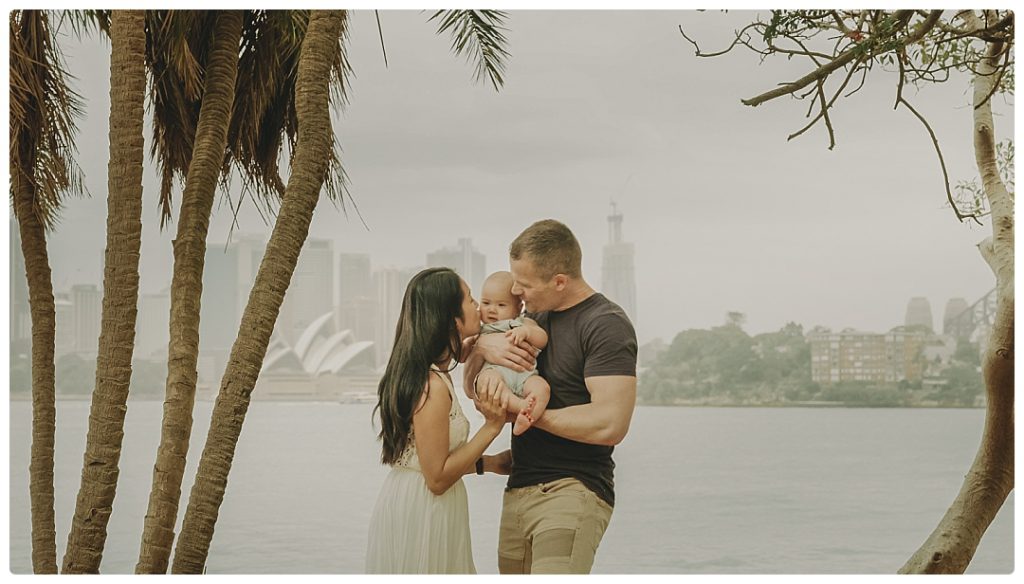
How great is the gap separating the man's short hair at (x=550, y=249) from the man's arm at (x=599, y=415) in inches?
18.9

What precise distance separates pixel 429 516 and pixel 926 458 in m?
9.86

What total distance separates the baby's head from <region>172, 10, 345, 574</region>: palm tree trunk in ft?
3.41

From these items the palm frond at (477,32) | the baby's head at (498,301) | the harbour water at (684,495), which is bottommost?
the harbour water at (684,495)

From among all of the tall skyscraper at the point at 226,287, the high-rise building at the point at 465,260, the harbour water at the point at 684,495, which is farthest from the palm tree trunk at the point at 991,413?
the harbour water at the point at 684,495

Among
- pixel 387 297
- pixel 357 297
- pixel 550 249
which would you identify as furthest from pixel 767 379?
pixel 550 249

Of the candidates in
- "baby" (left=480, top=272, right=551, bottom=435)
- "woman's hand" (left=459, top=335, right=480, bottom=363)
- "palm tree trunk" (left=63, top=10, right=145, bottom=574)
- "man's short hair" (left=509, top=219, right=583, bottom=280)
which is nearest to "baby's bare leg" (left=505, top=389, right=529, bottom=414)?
"baby" (left=480, top=272, right=551, bottom=435)

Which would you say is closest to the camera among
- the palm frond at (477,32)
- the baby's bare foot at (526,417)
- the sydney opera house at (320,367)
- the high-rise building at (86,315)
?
the baby's bare foot at (526,417)

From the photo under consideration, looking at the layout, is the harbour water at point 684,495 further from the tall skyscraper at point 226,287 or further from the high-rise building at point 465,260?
the high-rise building at point 465,260

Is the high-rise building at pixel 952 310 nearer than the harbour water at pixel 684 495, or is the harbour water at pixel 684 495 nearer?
the high-rise building at pixel 952 310

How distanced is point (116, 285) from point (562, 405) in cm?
234

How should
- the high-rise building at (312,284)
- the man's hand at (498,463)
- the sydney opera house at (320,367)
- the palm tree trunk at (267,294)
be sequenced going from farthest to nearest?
the sydney opera house at (320,367) → the high-rise building at (312,284) → the palm tree trunk at (267,294) → the man's hand at (498,463)

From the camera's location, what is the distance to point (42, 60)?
5551 millimetres

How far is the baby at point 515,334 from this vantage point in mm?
4035
